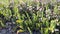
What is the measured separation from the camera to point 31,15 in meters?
3.28

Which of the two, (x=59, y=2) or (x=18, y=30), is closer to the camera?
(x=18, y=30)

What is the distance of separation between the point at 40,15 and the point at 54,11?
27cm

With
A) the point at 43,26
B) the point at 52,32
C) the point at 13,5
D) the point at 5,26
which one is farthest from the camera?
the point at 13,5

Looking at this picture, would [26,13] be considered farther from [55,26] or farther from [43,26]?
[55,26]

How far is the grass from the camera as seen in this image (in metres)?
3.01

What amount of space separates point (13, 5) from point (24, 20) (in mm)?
490

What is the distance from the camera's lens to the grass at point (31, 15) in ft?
9.87

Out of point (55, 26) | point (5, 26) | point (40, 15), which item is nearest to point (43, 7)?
point (40, 15)

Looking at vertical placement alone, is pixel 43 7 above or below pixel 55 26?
above

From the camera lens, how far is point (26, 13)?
325cm

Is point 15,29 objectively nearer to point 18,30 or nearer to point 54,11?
point 18,30

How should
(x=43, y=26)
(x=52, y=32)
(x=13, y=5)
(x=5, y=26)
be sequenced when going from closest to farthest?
(x=52, y=32) < (x=43, y=26) < (x=5, y=26) < (x=13, y=5)

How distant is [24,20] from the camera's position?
3207mm

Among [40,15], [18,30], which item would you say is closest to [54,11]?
[40,15]
